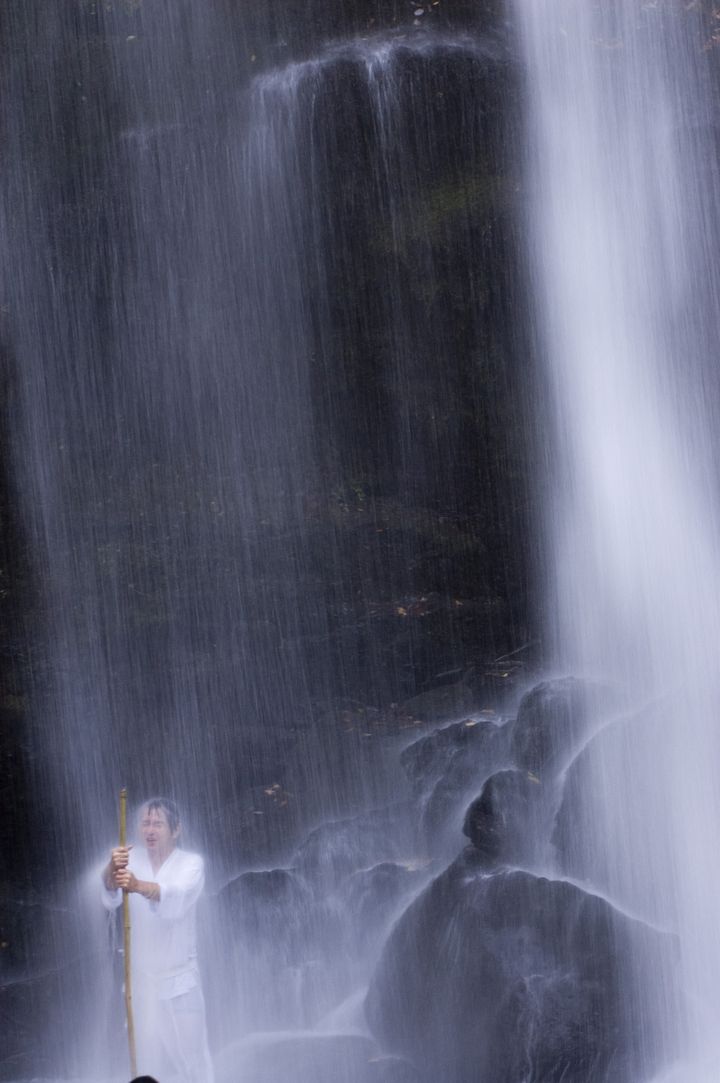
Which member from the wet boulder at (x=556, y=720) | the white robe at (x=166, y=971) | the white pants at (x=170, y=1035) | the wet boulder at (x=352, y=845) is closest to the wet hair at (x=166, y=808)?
the white robe at (x=166, y=971)

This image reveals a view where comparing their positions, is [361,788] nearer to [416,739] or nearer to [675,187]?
[416,739]

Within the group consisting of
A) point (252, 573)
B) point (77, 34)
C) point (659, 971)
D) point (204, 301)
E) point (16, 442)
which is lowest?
point (659, 971)

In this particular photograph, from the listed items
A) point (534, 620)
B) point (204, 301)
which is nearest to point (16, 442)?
point (204, 301)

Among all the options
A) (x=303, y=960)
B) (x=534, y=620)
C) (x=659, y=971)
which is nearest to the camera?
(x=659, y=971)

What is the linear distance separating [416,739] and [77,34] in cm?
569

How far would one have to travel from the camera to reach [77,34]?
8.34m

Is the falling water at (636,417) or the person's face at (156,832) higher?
the falling water at (636,417)

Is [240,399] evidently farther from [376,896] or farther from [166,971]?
[166,971]

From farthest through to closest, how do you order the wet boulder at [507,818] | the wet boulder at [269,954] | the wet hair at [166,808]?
the wet boulder at [269,954] → the wet boulder at [507,818] → the wet hair at [166,808]

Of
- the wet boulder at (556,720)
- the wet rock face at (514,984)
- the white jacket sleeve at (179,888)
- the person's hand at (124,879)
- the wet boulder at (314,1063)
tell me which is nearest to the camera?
the person's hand at (124,879)

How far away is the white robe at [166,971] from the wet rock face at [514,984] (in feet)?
4.79

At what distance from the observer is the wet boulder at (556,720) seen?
7.25 meters

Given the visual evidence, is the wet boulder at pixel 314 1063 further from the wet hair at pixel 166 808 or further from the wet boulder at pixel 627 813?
the wet hair at pixel 166 808

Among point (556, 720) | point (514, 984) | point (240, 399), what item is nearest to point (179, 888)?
point (514, 984)
